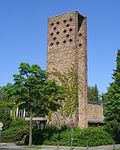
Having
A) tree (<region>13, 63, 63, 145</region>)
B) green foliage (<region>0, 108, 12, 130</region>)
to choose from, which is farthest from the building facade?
green foliage (<region>0, 108, 12, 130</region>)

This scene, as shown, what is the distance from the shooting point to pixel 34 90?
37.7 meters

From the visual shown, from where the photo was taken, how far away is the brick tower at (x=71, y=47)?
149 ft

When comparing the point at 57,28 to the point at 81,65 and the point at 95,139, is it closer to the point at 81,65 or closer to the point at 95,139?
the point at 81,65

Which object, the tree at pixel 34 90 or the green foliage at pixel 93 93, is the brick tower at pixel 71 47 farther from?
the green foliage at pixel 93 93

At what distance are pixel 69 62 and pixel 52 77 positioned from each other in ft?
10.7

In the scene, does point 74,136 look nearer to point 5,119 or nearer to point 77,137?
point 77,137

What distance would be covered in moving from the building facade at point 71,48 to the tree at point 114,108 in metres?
2.96

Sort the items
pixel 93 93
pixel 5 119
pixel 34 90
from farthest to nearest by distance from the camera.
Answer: pixel 93 93 → pixel 5 119 → pixel 34 90

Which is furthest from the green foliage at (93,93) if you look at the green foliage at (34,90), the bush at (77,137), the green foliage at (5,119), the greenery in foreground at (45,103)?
the green foliage at (34,90)

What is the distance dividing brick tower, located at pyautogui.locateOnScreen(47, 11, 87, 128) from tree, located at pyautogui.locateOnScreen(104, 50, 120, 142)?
141 inches

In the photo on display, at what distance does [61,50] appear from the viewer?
4728 centimetres

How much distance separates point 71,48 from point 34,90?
10.9 meters

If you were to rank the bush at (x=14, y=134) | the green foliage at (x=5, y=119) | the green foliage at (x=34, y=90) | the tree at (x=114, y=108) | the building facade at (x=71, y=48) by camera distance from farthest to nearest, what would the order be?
the green foliage at (x=5, y=119), the bush at (x=14, y=134), the building facade at (x=71, y=48), the tree at (x=114, y=108), the green foliage at (x=34, y=90)

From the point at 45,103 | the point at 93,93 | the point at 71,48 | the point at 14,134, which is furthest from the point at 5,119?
the point at 93,93
